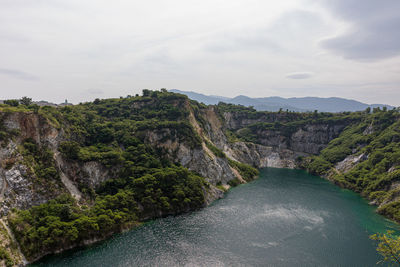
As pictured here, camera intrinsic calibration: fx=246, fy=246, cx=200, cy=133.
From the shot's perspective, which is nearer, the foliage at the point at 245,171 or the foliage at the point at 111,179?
the foliage at the point at 111,179

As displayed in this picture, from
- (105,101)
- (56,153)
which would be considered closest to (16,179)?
(56,153)

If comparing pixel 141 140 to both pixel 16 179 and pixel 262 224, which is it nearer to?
pixel 16 179

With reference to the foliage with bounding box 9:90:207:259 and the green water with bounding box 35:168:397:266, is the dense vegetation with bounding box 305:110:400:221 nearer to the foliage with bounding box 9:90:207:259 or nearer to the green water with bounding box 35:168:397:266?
the green water with bounding box 35:168:397:266

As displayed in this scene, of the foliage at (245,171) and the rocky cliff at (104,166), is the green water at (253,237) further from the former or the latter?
the foliage at (245,171)

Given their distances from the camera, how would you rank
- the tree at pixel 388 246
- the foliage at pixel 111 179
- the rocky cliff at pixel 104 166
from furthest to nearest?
the rocky cliff at pixel 104 166 < the foliage at pixel 111 179 < the tree at pixel 388 246

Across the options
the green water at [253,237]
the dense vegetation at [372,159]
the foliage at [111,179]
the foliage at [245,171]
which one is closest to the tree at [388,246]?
the green water at [253,237]

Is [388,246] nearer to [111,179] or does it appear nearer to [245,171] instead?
[111,179]

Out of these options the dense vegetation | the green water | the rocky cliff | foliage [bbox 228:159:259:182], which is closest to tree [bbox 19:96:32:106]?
the rocky cliff
